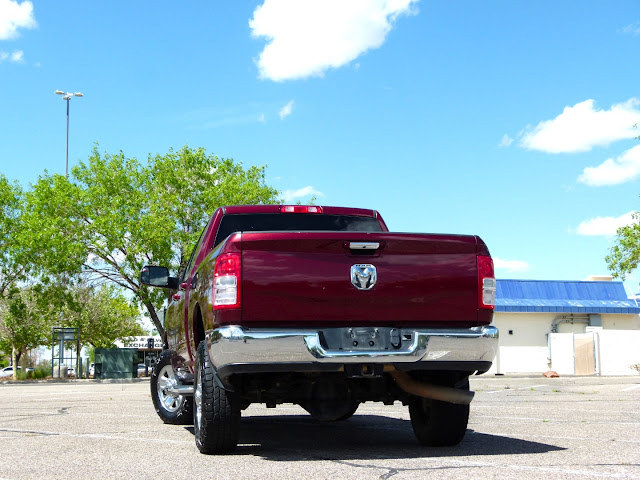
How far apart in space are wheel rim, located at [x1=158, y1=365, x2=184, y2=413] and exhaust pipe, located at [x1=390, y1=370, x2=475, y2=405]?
3.85m

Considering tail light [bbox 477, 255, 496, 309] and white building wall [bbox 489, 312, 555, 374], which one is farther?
white building wall [bbox 489, 312, 555, 374]

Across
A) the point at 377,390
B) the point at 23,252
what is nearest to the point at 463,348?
the point at 377,390

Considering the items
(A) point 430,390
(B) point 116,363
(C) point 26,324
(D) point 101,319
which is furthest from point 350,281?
(D) point 101,319

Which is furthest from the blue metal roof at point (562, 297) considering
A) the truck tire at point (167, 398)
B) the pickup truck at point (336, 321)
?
the pickup truck at point (336, 321)

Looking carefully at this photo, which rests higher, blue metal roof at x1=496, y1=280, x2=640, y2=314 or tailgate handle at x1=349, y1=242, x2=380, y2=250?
blue metal roof at x1=496, y1=280, x2=640, y2=314

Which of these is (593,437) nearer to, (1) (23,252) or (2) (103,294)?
(1) (23,252)

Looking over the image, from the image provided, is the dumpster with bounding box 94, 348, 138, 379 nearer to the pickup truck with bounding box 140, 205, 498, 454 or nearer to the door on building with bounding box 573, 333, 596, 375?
the door on building with bounding box 573, 333, 596, 375

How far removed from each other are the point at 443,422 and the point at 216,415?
1978mm

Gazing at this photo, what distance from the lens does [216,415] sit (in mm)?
6602

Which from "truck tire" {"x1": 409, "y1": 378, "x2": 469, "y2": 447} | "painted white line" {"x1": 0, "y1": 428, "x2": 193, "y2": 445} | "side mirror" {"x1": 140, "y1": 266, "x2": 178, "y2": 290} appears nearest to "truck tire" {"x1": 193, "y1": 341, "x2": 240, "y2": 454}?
"painted white line" {"x1": 0, "y1": 428, "x2": 193, "y2": 445}

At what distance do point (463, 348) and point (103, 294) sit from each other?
6413cm

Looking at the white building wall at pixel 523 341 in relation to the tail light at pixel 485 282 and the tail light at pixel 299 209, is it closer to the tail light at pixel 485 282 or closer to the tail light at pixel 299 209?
the tail light at pixel 299 209

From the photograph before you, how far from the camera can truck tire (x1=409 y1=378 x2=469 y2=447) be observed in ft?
23.6

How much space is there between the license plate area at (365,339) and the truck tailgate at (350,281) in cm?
7
